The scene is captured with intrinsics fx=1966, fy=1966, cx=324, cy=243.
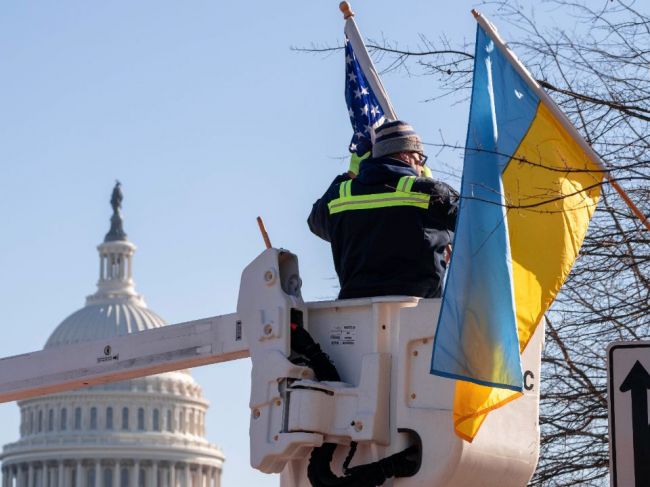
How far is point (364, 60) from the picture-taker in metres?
10.8

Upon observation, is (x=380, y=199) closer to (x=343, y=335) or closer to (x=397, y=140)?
(x=397, y=140)

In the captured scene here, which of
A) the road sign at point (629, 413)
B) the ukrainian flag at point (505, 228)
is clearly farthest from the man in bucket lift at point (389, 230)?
the road sign at point (629, 413)

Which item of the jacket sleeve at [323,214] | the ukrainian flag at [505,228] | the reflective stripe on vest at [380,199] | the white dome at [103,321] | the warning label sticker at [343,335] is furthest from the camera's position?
the white dome at [103,321]

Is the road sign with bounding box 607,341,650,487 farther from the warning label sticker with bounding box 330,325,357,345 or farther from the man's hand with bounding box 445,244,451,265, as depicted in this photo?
the man's hand with bounding box 445,244,451,265

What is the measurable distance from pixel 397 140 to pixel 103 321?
131430 mm

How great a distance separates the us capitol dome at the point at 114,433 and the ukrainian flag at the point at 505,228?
408 ft

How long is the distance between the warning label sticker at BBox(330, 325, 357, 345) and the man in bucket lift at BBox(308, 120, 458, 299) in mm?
198

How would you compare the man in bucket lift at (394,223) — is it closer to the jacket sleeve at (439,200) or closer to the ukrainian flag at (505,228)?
the jacket sleeve at (439,200)

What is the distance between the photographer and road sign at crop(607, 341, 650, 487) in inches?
257

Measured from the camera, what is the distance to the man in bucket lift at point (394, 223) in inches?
342

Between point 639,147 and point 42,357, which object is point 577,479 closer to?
point 639,147

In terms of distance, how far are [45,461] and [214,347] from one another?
128 metres

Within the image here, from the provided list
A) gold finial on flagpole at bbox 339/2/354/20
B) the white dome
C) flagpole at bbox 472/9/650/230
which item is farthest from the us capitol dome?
flagpole at bbox 472/9/650/230

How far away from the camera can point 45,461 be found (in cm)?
13512
